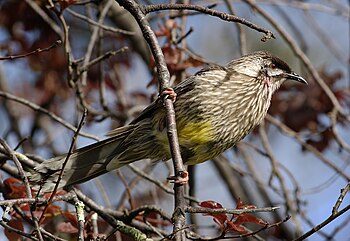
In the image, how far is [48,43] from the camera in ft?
17.9

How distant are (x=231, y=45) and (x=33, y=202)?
690 cm

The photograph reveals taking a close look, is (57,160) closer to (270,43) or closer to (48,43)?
(48,43)

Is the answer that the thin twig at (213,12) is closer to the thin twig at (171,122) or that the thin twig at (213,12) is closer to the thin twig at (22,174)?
the thin twig at (171,122)

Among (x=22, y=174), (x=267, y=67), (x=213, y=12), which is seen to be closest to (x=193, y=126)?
(x=267, y=67)

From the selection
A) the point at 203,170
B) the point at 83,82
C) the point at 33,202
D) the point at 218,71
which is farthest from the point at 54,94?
the point at 203,170

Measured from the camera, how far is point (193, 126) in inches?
155

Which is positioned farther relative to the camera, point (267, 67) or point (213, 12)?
point (267, 67)

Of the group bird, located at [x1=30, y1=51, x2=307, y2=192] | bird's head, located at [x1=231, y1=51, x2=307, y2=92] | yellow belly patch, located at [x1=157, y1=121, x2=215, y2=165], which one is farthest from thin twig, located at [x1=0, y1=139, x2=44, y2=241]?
Answer: bird's head, located at [x1=231, y1=51, x2=307, y2=92]

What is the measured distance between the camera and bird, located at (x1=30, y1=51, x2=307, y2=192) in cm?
394

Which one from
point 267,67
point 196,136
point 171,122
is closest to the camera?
point 171,122

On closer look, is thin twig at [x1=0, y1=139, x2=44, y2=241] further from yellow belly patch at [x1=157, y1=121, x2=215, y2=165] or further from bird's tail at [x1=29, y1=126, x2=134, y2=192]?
yellow belly patch at [x1=157, y1=121, x2=215, y2=165]

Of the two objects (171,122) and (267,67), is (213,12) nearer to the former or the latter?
(171,122)

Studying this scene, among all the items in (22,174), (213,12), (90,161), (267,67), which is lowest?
(22,174)

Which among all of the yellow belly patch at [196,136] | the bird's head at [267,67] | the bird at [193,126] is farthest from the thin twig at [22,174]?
the bird's head at [267,67]
